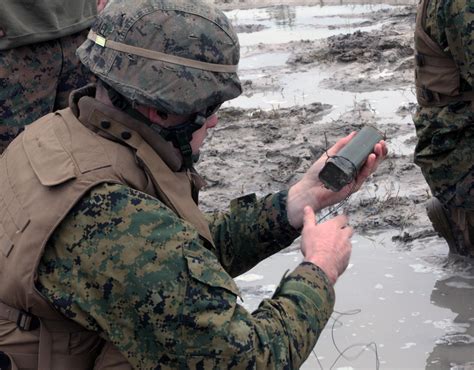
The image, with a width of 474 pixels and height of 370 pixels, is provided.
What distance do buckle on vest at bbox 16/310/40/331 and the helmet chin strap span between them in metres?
0.63

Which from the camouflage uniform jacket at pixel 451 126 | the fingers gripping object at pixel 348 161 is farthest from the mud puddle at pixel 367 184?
the fingers gripping object at pixel 348 161

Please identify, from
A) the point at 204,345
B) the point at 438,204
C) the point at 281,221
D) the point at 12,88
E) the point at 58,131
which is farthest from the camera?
the point at 438,204

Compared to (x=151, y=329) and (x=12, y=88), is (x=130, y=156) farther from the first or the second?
(x=12, y=88)

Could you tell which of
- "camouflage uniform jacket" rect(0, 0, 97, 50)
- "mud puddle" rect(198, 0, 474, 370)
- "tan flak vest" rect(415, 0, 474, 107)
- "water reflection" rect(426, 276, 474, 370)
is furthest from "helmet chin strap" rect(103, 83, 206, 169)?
"tan flak vest" rect(415, 0, 474, 107)

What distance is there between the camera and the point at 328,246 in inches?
113

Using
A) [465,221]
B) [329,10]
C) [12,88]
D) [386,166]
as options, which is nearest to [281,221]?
[12,88]

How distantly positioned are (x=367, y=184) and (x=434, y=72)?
4.93ft

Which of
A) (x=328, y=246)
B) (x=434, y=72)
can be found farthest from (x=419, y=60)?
(x=328, y=246)

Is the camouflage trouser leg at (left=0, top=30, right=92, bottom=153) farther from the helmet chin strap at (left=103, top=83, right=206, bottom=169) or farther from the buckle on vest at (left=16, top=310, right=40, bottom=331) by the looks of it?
the buckle on vest at (left=16, top=310, right=40, bottom=331)

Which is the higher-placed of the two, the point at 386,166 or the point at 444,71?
the point at 444,71

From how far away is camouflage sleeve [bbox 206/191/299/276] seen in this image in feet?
10.7

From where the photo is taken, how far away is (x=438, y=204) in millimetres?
5094

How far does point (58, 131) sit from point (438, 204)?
287 centimetres

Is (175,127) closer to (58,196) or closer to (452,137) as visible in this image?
(58,196)
